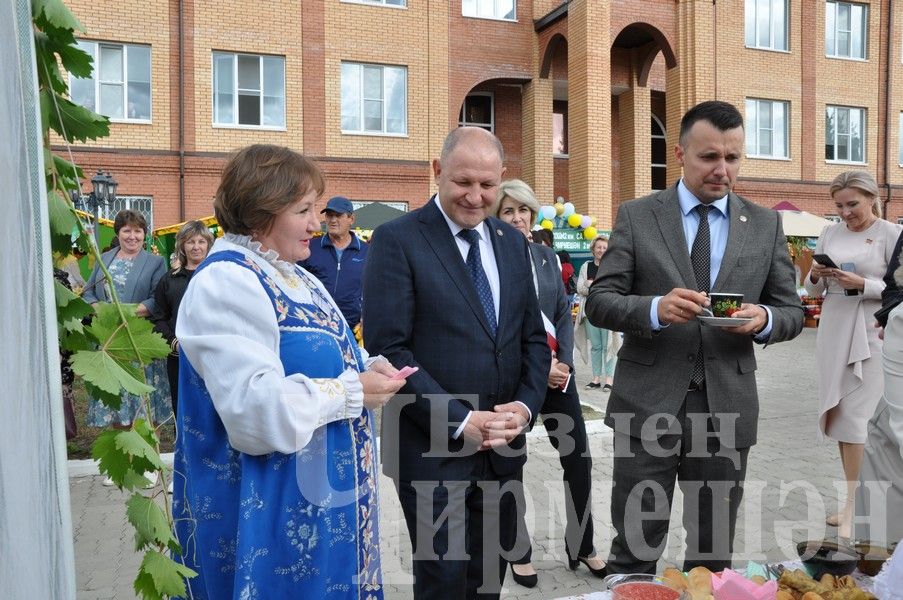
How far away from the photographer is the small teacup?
105 inches

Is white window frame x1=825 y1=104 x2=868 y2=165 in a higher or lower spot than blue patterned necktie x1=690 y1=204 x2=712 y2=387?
higher

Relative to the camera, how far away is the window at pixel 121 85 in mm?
17328

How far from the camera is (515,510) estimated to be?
313 centimetres

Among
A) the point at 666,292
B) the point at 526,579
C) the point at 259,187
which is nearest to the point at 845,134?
the point at 526,579

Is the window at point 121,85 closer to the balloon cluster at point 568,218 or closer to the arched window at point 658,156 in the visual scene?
the balloon cluster at point 568,218

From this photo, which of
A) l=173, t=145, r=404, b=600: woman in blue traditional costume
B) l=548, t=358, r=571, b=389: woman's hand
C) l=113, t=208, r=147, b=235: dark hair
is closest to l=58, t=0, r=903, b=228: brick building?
l=113, t=208, r=147, b=235: dark hair

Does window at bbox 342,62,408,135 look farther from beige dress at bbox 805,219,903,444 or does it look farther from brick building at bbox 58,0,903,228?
beige dress at bbox 805,219,903,444

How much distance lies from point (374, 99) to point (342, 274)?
13.0 metres

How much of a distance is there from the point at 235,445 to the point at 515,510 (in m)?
1.51

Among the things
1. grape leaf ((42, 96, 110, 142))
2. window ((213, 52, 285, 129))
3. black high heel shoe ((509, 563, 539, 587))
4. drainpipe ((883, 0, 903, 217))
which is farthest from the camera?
drainpipe ((883, 0, 903, 217))

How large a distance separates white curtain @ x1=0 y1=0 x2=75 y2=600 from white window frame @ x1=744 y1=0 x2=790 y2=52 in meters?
25.0

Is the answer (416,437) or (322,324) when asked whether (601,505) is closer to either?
(416,437)

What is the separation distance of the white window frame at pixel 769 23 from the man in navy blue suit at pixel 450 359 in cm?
2292

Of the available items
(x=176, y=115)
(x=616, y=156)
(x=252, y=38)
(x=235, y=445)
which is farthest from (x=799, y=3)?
(x=235, y=445)
